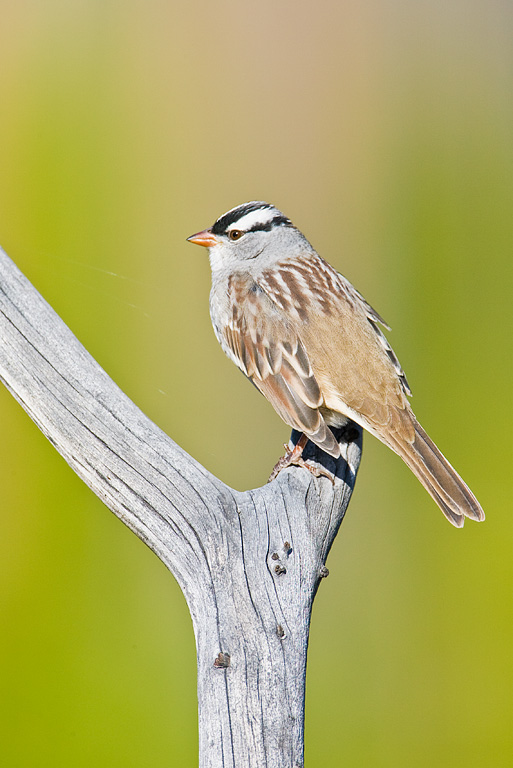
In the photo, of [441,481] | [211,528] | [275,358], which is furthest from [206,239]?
[211,528]

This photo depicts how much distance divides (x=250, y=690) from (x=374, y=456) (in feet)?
12.4

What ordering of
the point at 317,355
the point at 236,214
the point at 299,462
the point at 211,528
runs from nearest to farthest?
the point at 211,528 < the point at 299,462 < the point at 317,355 < the point at 236,214

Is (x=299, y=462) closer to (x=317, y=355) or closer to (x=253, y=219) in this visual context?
(x=317, y=355)

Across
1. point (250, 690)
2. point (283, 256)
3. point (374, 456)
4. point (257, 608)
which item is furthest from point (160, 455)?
point (374, 456)

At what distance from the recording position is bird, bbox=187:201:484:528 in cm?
294

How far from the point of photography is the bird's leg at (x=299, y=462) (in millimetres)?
2807

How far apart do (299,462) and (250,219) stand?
4.42ft

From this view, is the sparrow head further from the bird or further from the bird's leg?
the bird's leg

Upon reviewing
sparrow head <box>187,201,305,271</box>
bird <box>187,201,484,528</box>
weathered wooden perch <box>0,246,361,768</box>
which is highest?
sparrow head <box>187,201,305,271</box>

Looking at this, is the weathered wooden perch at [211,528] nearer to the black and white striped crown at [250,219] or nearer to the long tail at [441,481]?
the long tail at [441,481]

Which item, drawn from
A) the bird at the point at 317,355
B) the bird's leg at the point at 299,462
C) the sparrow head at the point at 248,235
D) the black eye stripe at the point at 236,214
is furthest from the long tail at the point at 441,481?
the black eye stripe at the point at 236,214

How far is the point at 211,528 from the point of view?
91.7 inches

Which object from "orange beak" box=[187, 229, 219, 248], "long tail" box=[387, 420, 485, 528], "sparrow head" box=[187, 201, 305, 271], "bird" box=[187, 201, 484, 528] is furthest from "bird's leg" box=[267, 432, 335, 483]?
"orange beak" box=[187, 229, 219, 248]

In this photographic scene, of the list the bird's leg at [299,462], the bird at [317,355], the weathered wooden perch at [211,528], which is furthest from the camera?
the bird at [317,355]
